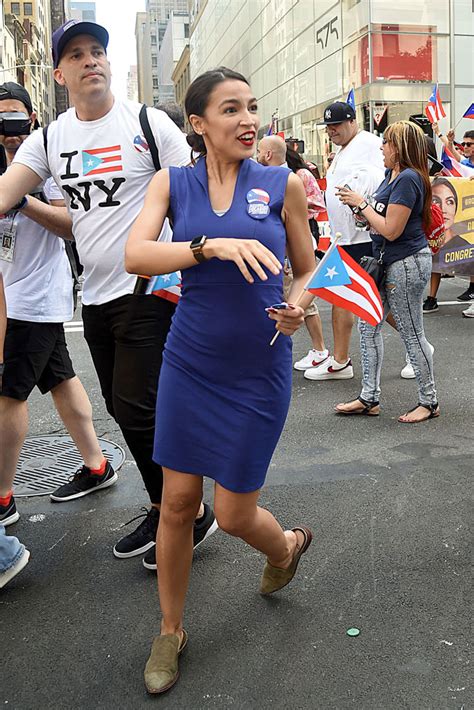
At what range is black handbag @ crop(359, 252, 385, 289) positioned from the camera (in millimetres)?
5191

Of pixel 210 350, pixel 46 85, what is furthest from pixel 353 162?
pixel 46 85

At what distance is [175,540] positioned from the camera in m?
2.63

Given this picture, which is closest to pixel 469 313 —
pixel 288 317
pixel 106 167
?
pixel 106 167

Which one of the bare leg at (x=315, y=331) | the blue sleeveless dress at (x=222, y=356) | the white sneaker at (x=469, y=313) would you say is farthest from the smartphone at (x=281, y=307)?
the white sneaker at (x=469, y=313)

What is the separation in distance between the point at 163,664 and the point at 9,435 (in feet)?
5.36

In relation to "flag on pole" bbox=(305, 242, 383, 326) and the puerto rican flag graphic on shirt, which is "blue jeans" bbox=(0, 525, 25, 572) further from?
"flag on pole" bbox=(305, 242, 383, 326)

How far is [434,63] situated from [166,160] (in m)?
22.6

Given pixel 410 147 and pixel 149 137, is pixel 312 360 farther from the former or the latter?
pixel 149 137

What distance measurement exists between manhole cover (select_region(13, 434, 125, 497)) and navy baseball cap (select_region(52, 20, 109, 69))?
2.36 meters

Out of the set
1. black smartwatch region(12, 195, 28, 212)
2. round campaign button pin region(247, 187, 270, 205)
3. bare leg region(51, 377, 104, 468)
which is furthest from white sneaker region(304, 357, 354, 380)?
round campaign button pin region(247, 187, 270, 205)

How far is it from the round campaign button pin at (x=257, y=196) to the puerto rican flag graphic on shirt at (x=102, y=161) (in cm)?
85

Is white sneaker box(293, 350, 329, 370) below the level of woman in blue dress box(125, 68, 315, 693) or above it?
below

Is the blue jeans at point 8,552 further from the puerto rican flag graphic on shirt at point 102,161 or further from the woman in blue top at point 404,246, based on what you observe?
the woman in blue top at point 404,246

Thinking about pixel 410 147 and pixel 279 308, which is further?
pixel 410 147
